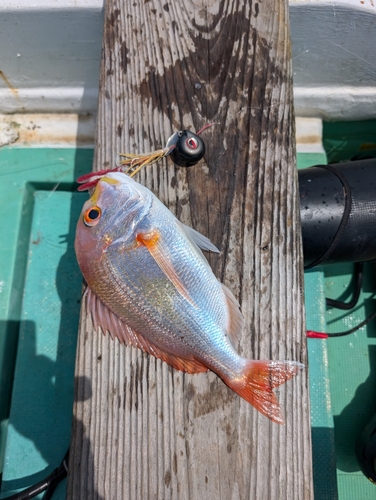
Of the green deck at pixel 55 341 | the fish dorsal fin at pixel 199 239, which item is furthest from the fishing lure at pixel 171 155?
the green deck at pixel 55 341

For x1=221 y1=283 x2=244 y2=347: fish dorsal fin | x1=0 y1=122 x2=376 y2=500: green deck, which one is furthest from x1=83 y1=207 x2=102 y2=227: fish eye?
x1=0 y1=122 x2=376 y2=500: green deck

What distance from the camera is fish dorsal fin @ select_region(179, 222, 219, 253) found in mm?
1480

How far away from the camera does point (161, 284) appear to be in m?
1.43

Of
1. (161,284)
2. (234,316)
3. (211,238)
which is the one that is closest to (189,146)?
(211,238)

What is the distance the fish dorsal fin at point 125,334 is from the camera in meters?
1.46

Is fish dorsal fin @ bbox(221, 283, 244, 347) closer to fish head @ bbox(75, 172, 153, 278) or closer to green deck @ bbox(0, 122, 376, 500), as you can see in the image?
fish head @ bbox(75, 172, 153, 278)

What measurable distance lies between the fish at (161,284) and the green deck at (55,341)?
0.96 m

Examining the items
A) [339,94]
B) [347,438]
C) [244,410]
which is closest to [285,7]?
[339,94]

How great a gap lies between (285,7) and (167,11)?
0.64 m

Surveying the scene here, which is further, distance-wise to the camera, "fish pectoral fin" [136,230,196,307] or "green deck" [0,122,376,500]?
"green deck" [0,122,376,500]

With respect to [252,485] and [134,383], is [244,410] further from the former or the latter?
[134,383]

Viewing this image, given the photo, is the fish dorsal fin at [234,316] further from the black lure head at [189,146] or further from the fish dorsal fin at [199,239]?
the black lure head at [189,146]

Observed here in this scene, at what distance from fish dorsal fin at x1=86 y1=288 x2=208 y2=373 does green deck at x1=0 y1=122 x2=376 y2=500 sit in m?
0.87

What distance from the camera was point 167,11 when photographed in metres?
1.88
